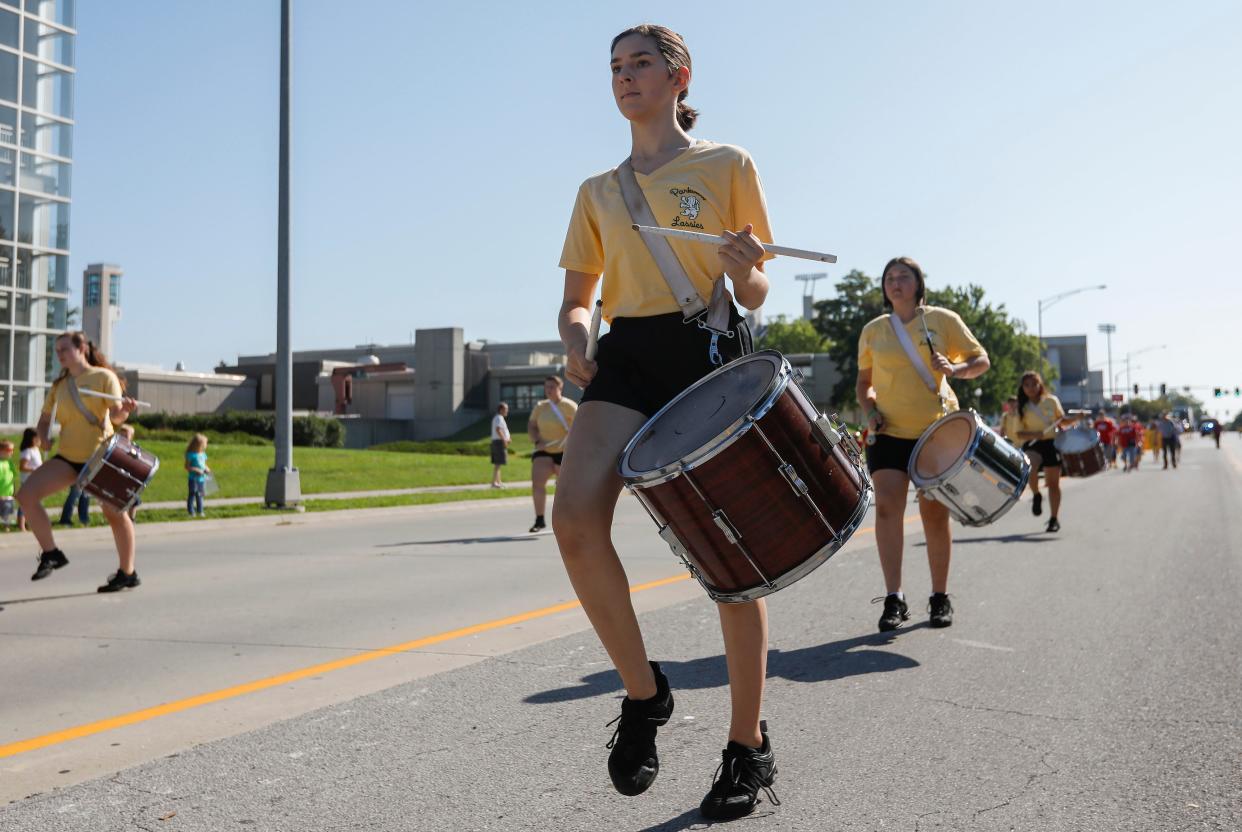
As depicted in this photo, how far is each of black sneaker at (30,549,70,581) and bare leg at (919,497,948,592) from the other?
610 cm

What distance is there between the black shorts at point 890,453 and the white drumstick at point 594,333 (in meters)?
3.33

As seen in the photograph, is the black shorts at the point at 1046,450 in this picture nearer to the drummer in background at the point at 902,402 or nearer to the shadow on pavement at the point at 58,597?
→ the drummer in background at the point at 902,402

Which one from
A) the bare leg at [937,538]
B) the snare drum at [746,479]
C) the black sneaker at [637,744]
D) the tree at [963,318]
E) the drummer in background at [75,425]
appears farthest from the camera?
the tree at [963,318]

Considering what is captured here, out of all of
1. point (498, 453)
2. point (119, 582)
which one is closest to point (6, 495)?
point (119, 582)

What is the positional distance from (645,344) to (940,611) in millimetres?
3974

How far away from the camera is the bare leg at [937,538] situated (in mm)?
6406

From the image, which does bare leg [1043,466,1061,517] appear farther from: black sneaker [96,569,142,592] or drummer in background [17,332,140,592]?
drummer in background [17,332,140,592]

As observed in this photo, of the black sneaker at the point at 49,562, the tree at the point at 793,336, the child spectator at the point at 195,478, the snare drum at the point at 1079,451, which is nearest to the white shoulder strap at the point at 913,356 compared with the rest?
the black sneaker at the point at 49,562

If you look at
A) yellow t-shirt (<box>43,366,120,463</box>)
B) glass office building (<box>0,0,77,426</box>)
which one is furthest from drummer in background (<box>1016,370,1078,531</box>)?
glass office building (<box>0,0,77,426</box>)

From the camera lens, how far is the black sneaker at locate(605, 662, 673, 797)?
118 inches

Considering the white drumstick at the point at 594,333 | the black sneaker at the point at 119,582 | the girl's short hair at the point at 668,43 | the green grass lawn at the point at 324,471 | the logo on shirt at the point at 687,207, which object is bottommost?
the green grass lawn at the point at 324,471

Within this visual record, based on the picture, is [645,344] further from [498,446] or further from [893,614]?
[498,446]

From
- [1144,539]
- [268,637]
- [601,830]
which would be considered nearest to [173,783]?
[601,830]

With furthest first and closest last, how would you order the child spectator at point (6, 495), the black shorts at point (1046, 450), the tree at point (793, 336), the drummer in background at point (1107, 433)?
1. the tree at point (793, 336)
2. the drummer in background at point (1107, 433)
3. the child spectator at point (6, 495)
4. the black shorts at point (1046, 450)
